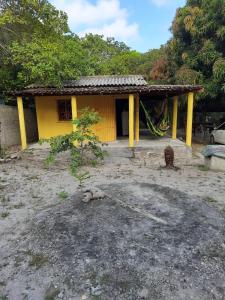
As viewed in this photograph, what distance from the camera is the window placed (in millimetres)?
9828

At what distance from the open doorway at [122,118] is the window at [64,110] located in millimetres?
2567

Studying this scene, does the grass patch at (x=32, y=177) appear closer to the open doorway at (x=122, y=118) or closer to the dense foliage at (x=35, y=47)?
the dense foliage at (x=35, y=47)

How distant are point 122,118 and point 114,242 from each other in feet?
28.0

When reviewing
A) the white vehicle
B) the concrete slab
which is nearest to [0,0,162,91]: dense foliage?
the concrete slab

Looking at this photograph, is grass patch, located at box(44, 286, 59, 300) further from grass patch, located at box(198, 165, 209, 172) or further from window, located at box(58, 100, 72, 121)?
window, located at box(58, 100, 72, 121)

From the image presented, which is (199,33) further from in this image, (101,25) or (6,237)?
(101,25)

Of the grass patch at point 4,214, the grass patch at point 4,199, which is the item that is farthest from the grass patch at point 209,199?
the grass patch at point 4,199

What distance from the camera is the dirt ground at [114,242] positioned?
2463 mm

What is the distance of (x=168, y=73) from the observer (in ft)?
44.4

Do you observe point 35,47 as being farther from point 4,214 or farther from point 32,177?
point 4,214

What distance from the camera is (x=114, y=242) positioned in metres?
3.19

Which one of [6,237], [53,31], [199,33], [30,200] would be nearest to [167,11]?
[199,33]

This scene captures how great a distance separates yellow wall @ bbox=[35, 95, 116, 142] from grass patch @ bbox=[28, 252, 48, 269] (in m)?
7.04

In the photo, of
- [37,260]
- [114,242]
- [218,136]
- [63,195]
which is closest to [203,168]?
[63,195]
